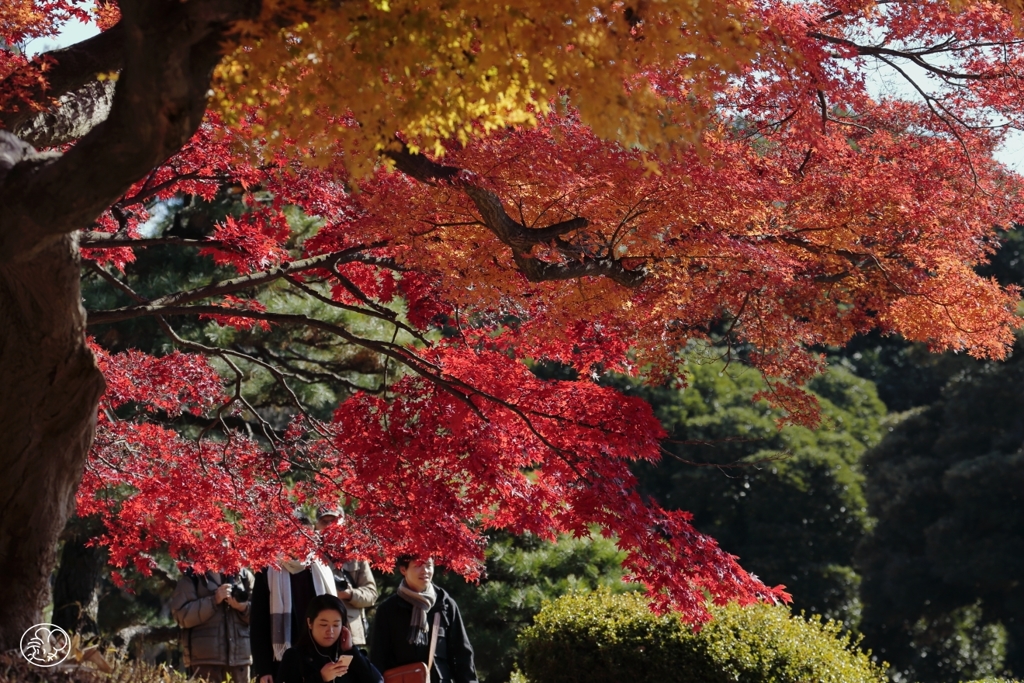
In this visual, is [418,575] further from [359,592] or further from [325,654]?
[359,592]

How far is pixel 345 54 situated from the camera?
2475 mm

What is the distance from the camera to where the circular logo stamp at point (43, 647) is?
12.4ft

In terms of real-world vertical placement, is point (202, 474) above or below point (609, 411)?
below

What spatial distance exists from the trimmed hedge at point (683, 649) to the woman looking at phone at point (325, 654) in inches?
114

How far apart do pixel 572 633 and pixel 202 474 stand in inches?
106

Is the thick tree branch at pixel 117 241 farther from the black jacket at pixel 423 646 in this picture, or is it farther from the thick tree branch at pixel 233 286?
the black jacket at pixel 423 646

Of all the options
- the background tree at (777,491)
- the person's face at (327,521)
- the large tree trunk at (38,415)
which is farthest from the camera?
the background tree at (777,491)

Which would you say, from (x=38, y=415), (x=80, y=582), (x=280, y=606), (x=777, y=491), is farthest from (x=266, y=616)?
(x=777, y=491)

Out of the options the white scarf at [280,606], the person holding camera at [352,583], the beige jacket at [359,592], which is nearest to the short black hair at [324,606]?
the white scarf at [280,606]

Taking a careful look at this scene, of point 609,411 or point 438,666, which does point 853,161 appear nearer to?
point 609,411

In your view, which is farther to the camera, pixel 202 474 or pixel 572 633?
pixel 572 633

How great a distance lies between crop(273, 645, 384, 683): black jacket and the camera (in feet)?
13.2

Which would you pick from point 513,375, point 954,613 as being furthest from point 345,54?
point 954,613

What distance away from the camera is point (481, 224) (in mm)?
4434
